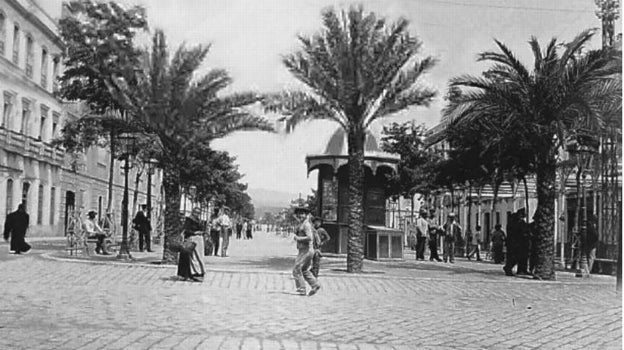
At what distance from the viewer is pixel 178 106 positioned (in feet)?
22.7

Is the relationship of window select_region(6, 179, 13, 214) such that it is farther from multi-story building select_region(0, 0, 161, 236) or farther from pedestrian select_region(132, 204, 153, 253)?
pedestrian select_region(132, 204, 153, 253)

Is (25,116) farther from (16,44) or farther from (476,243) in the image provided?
(476,243)

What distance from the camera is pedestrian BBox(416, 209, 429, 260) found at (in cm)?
1462

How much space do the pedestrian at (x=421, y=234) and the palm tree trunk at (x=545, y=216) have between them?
3548 mm

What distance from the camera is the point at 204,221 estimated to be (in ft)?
22.2

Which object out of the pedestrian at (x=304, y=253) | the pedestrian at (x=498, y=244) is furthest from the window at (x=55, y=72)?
the pedestrian at (x=498, y=244)

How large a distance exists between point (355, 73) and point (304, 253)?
6.52 feet

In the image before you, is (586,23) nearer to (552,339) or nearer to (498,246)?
(552,339)

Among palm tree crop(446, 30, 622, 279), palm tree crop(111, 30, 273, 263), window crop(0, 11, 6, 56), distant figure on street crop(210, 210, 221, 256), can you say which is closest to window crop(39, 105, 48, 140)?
window crop(0, 11, 6, 56)

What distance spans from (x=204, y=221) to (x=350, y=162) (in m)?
3.80

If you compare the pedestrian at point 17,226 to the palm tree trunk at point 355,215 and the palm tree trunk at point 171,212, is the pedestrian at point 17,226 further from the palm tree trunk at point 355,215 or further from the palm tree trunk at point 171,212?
the palm tree trunk at point 355,215

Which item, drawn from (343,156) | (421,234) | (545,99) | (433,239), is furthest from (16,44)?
(433,239)

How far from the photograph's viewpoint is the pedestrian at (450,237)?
14922 millimetres

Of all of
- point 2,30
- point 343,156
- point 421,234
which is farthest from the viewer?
point 421,234
